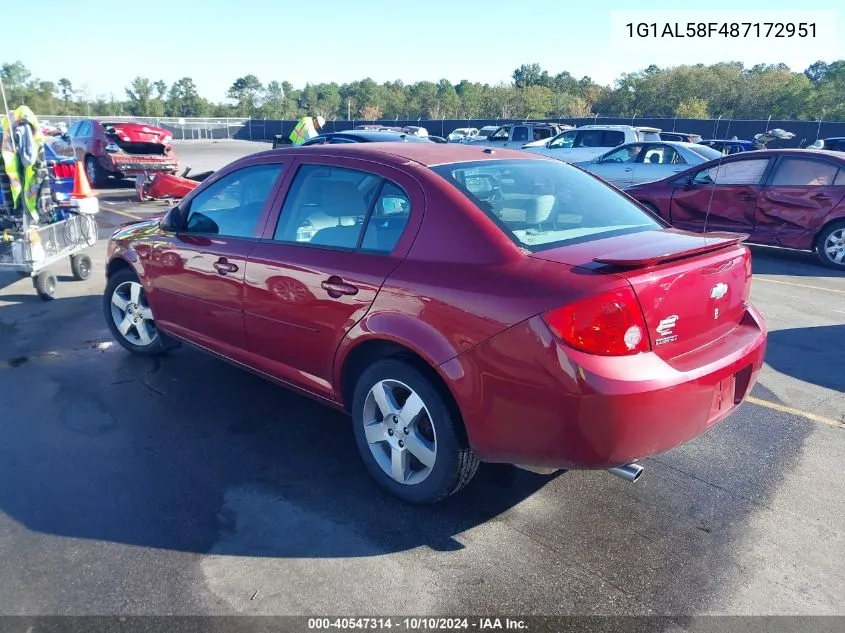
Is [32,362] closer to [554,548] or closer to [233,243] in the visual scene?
[233,243]

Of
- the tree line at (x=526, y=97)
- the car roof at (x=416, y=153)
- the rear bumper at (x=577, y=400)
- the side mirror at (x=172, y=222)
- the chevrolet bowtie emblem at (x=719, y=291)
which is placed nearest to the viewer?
the rear bumper at (x=577, y=400)

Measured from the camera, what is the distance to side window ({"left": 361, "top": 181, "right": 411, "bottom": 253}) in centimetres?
316

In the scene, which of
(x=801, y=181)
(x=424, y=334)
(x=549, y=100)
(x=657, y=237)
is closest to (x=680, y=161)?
(x=801, y=181)

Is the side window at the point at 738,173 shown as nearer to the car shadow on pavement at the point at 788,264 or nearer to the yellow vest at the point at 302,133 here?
the car shadow on pavement at the point at 788,264

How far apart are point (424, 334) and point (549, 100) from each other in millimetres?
73966

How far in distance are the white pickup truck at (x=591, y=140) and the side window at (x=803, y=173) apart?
795cm

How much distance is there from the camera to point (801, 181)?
9008 millimetres

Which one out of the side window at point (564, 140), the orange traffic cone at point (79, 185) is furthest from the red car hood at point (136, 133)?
the side window at point (564, 140)

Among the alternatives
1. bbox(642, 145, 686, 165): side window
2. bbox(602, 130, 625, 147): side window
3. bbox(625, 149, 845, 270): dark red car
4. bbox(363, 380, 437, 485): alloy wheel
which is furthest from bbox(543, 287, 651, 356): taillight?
bbox(602, 130, 625, 147): side window

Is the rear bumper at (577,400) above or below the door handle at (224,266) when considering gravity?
below

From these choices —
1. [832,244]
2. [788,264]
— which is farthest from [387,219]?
[788,264]

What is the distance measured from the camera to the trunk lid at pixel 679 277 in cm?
261

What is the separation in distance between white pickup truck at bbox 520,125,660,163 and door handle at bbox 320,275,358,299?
1472cm

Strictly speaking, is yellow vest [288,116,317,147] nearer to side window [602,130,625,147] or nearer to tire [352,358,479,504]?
side window [602,130,625,147]
